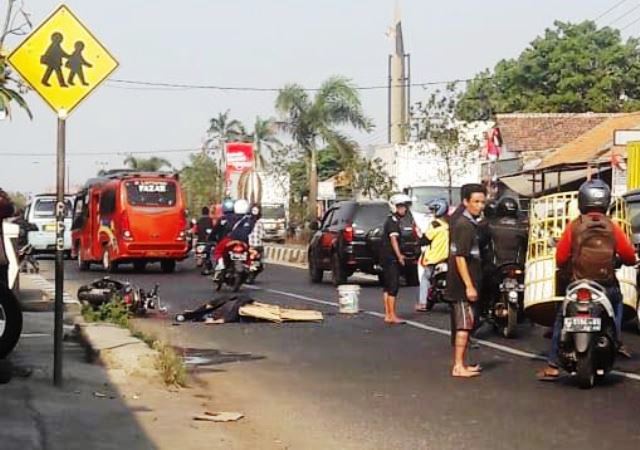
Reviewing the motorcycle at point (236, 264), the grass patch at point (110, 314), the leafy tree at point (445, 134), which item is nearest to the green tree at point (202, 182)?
the leafy tree at point (445, 134)

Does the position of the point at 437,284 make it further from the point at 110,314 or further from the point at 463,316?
the point at 463,316

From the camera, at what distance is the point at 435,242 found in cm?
1875

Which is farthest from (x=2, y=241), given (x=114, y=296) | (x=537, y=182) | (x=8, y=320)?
(x=537, y=182)

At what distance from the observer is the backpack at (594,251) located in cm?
1076

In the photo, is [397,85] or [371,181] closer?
[371,181]

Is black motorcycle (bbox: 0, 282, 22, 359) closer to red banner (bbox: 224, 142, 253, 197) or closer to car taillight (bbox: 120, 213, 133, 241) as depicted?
car taillight (bbox: 120, 213, 133, 241)

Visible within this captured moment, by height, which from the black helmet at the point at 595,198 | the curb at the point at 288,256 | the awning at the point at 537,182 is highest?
the awning at the point at 537,182

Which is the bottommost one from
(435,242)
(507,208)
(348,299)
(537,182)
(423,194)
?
(348,299)

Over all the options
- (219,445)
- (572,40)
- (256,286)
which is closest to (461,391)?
(219,445)

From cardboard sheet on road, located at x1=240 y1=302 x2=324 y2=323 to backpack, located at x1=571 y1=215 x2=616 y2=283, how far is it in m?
7.16

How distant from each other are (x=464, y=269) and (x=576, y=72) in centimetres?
6118

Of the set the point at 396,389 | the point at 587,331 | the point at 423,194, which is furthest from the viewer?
the point at 423,194

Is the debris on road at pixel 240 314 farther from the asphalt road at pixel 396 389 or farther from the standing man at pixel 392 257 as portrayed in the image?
the standing man at pixel 392 257

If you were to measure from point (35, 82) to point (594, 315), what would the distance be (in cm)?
496
